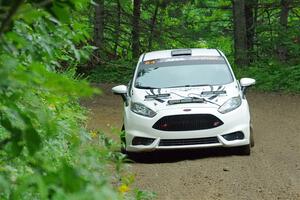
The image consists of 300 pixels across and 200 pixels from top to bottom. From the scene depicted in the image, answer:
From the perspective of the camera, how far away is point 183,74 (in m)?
11.2

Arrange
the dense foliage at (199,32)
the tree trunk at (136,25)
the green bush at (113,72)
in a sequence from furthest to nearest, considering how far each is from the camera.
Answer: the tree trunk at (136,25)
the green bush at (113,72)
the dense foliage at (199,32)

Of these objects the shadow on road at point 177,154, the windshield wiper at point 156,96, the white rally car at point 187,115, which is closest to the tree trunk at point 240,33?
the white rally car at point 187,115

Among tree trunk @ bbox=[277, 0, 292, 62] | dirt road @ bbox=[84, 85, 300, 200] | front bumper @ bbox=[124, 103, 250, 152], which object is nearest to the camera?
dirt road @ bbox=[84, 85, 300, 200]

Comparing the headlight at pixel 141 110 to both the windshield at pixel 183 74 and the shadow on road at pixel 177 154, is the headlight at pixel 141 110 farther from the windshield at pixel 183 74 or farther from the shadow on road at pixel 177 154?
the shadow on road at pixel 177 154

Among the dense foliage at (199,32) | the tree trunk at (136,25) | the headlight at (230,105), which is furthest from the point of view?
the tree trunk at (136,25)

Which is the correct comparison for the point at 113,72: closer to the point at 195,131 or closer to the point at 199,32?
the point at 199,32

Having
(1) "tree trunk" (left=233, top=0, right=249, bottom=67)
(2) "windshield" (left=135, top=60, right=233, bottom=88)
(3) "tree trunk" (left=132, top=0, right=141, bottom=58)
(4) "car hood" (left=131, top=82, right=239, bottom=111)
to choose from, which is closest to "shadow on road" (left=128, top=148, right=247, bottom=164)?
(4) "car hood" (left=131, top=82, right=239, bottom=111)

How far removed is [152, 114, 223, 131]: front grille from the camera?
998cm

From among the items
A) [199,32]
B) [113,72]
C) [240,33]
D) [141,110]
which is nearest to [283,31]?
[240,33]

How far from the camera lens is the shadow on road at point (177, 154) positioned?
33.8 ft

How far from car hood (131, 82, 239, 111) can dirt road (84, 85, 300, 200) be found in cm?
88

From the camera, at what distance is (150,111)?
1015 centimetres

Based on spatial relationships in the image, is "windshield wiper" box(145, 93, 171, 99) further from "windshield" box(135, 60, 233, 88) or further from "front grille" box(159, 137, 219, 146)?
"front grille" box(159, 137, 219, 146)

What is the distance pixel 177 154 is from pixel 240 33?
1594 cm
